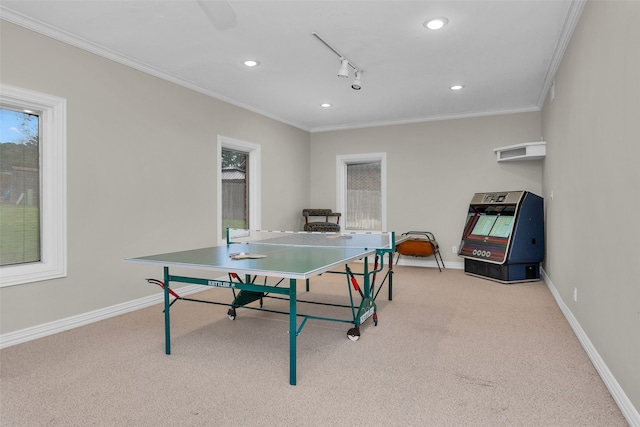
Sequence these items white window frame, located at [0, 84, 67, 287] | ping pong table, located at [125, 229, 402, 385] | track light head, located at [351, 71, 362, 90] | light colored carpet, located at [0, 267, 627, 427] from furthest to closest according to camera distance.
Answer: track light head, located at [351, 71, 362, 90], white window frame, located at [0, 84, 67, 287], ping pong table, located at [125, 229, 402, 385], light colored carpet, located at [0, 267, 627, 427]

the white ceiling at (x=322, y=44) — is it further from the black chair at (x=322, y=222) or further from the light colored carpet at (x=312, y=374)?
the light colored carpet at (x=312, y=374)

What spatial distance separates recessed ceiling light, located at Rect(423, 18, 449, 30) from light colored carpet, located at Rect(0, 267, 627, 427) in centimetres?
259

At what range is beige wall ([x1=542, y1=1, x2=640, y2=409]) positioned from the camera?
71.7 inches

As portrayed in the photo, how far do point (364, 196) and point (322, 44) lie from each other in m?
3.96

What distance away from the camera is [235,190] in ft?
18.6

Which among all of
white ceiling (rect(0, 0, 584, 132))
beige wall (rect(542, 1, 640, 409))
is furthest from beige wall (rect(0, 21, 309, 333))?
beige wall (rect(542, 1, 640, 409))

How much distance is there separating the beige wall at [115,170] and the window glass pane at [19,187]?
0.82ft

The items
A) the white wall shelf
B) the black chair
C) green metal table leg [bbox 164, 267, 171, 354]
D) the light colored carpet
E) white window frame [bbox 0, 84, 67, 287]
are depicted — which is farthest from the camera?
the black chair

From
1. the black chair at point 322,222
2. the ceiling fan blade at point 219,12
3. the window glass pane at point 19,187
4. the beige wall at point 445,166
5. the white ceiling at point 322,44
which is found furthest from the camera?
the black chair at point 322,222

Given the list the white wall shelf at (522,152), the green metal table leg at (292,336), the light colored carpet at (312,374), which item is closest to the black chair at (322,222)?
the white wall shelf at (522,152)

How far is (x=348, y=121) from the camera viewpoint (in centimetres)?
674

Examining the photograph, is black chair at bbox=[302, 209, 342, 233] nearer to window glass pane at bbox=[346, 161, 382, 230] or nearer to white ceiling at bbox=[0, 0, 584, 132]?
window glass pane at bbox=[346, 161, 382, 230]

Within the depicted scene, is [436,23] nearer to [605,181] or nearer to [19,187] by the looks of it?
[605,181]

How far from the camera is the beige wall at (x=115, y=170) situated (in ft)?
10.3
